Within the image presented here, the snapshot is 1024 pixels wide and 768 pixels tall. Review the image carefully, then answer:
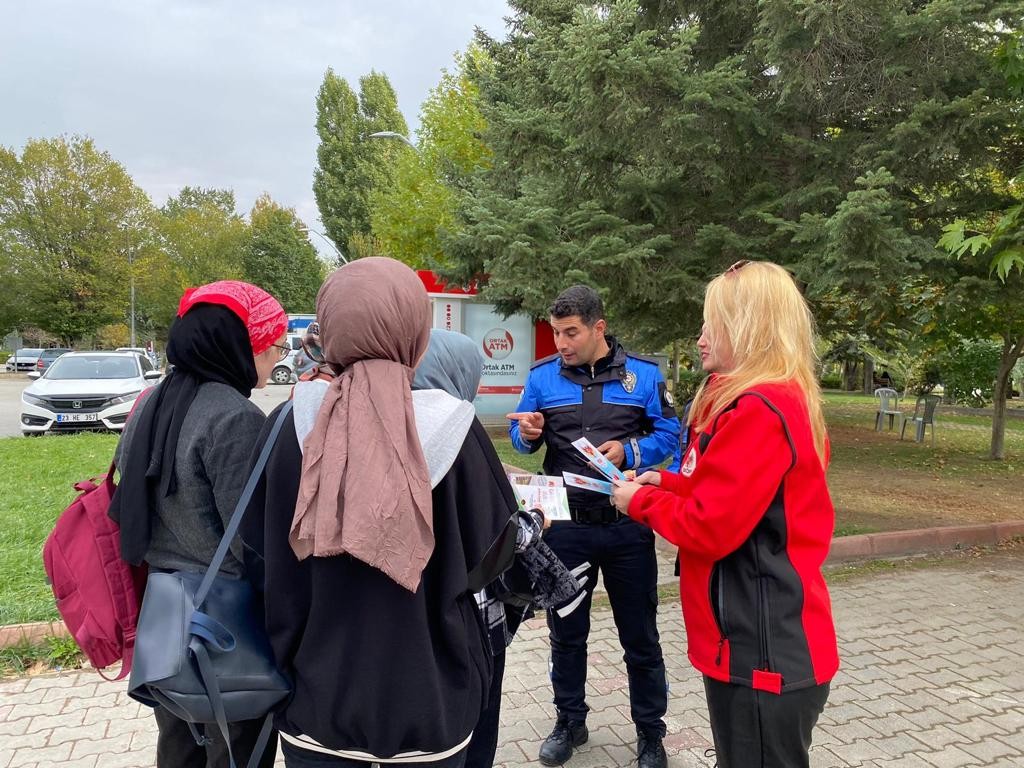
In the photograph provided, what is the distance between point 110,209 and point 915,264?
138ft

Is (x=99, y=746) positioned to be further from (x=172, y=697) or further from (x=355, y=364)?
(x=355, y=364)

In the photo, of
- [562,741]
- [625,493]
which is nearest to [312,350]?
[625,493]

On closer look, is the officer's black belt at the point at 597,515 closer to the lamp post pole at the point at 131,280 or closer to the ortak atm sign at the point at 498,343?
the ortak atm sign at the point at 498,343

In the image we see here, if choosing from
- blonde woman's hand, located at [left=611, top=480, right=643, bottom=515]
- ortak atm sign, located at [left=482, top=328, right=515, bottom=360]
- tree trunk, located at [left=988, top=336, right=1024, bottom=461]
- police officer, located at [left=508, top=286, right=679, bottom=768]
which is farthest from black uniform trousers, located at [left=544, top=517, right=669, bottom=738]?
ortak atm sign, located at [left=482, top=328, right=515, bottom=360]

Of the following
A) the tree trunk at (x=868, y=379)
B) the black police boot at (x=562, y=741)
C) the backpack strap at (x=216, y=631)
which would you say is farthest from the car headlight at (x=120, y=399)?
the tree trunk at (x=868, y=379)

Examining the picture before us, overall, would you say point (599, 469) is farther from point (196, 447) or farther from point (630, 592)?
point (196, 447)

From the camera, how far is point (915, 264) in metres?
6.54

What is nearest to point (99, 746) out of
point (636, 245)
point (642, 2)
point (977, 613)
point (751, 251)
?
point (977, 613)

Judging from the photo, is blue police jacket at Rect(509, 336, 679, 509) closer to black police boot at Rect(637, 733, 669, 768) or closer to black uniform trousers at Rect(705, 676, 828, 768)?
black police boot at Rect(637, 733, 669, 768)

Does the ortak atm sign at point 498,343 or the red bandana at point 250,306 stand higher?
the red bandana at point 250,306

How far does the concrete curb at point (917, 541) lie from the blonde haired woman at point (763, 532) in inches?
171

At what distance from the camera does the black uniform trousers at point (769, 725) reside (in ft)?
6.31

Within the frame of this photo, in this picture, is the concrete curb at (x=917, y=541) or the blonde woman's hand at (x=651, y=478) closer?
the blonde woman's hand at (x=651, y=478)

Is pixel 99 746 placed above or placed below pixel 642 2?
below
